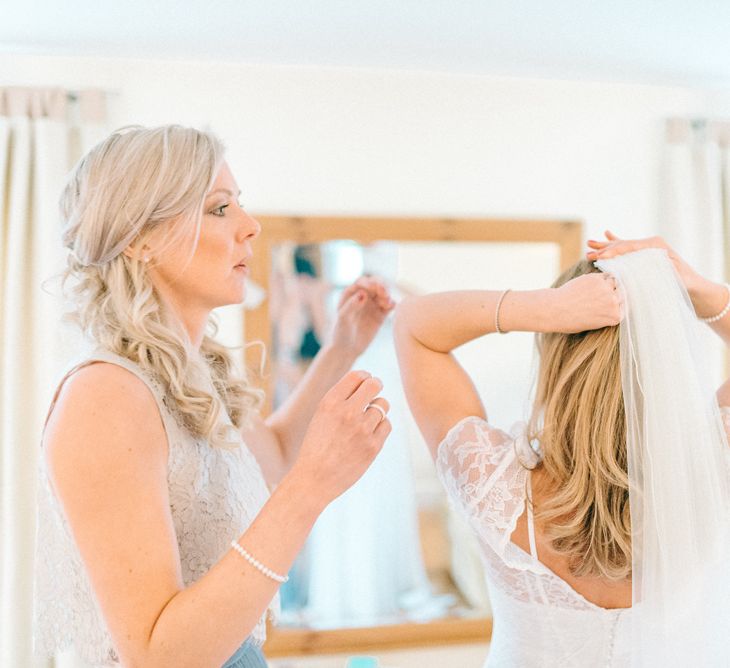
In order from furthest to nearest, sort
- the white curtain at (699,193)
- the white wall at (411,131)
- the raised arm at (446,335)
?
the white curtain at (699,193) → the white wall at (411,131) → the raised arm at (446,335)

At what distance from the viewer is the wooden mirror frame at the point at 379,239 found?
8.20ft

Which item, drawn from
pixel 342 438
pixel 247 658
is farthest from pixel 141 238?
pixel 247 658

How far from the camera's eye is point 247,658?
46.6 inches

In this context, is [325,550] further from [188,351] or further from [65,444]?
[65,444]

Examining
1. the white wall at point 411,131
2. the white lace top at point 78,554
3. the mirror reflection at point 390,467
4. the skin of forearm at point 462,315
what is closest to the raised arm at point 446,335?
the skin of forearm at point 462,315

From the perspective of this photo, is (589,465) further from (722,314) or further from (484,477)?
(722,314)

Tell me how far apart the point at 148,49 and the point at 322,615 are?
1.97 metres

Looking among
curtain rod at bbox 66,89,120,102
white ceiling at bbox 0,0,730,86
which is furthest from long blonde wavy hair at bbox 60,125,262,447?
curtain rod at bbox 66,89,120,102

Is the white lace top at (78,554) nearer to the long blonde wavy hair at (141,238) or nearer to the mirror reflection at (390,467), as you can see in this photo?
the long blonde wavy hair at (141,238)

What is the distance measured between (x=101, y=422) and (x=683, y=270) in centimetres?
90

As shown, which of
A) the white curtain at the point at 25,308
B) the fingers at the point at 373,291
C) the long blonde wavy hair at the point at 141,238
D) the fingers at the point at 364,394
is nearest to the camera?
the fingers at the point at 364,394

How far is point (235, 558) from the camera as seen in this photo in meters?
0.86

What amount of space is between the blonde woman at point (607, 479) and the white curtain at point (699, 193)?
175 cm

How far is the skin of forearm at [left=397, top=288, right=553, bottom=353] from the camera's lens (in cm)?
116
